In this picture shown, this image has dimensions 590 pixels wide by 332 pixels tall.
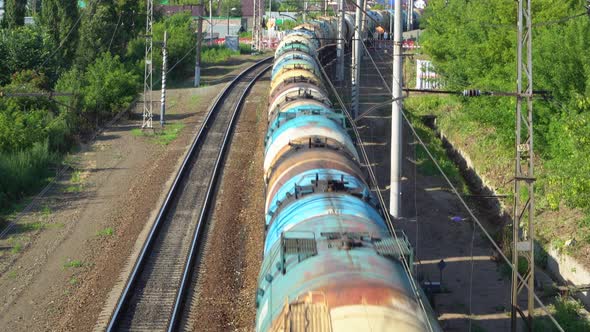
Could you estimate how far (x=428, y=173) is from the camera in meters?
26.6

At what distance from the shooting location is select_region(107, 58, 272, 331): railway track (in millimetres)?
14984

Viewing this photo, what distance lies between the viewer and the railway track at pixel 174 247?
15.0 m

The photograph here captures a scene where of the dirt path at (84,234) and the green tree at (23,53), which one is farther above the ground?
the green tree at (23,53)

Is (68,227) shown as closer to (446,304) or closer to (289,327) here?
(446,304)

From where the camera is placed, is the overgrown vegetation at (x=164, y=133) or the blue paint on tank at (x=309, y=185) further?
the overgrown vegetation at (x=164, y=133)

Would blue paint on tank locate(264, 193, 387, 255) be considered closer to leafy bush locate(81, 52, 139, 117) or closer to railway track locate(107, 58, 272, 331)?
railway track locate(107, 58, 272, 331)

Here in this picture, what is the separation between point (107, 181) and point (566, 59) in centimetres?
1532

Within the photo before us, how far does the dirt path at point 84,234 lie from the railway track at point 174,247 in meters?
0.48

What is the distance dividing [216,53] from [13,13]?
66.3ft

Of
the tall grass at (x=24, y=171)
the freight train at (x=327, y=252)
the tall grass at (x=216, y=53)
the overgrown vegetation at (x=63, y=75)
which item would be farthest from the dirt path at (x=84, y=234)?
the tall grass at (x=216, y=53)

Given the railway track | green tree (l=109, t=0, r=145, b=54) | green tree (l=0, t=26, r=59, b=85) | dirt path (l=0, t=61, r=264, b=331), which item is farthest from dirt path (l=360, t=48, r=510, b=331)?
green tree (l=109, t=0, r=145, b=54)

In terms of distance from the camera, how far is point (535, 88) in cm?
2362

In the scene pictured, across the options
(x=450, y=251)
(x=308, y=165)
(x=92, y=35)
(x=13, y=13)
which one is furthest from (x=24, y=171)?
(x=13, y=13)

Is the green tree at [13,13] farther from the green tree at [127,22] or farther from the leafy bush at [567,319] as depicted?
the leafy bush at [567,319]
